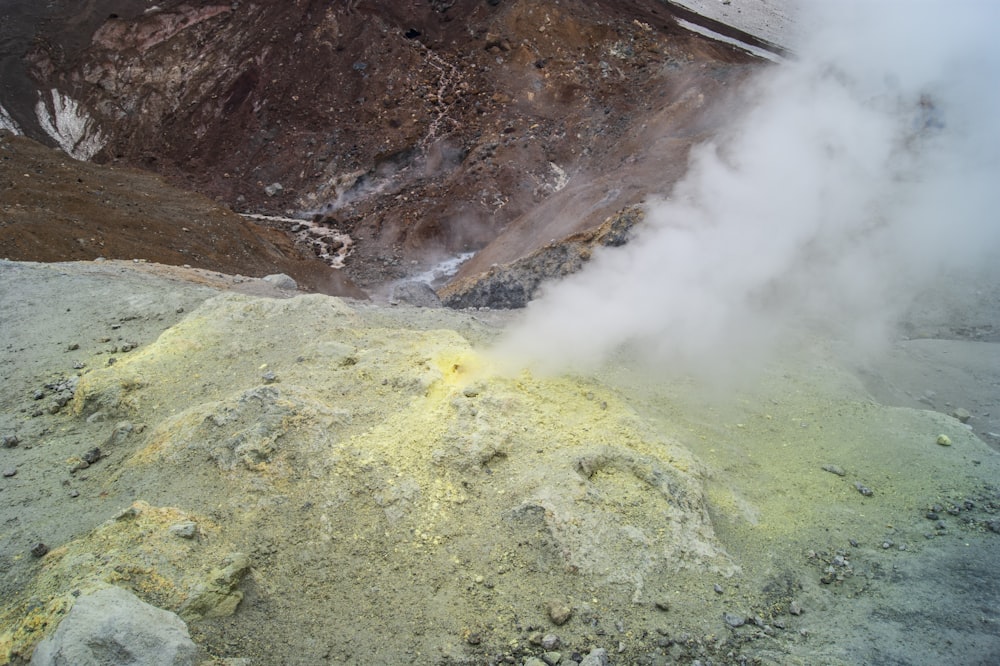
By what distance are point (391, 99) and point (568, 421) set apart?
646 inches

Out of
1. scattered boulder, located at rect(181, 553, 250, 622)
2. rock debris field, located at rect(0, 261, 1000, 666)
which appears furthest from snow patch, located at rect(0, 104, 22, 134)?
scattered boulder, located at rect(181, 553, 250, 622)

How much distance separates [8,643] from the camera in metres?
2.60

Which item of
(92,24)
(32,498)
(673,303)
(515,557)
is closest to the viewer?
(515,557)

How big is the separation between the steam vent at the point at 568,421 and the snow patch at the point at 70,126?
637 cm

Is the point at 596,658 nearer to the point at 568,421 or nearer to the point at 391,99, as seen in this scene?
the point at 568,421

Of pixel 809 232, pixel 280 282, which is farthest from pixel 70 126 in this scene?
pixel 809 232

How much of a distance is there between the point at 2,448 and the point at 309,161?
1509cm

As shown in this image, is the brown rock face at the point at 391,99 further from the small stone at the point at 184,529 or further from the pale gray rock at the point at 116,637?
the pale gray rock at the point at 116,637

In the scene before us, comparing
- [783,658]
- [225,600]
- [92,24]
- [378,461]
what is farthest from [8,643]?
[92,24]

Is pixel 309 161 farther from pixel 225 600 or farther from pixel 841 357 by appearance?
pixel 225 600

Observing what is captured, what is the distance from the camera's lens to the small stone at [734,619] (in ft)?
10.2

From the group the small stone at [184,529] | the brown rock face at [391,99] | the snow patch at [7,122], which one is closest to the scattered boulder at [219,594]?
the small stone at [184,529]

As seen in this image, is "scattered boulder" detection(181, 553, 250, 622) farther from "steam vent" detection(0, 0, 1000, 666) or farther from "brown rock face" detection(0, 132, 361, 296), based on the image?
"brown rock face" detection(0, 132, 361, 296)

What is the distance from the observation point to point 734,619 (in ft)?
10.3
